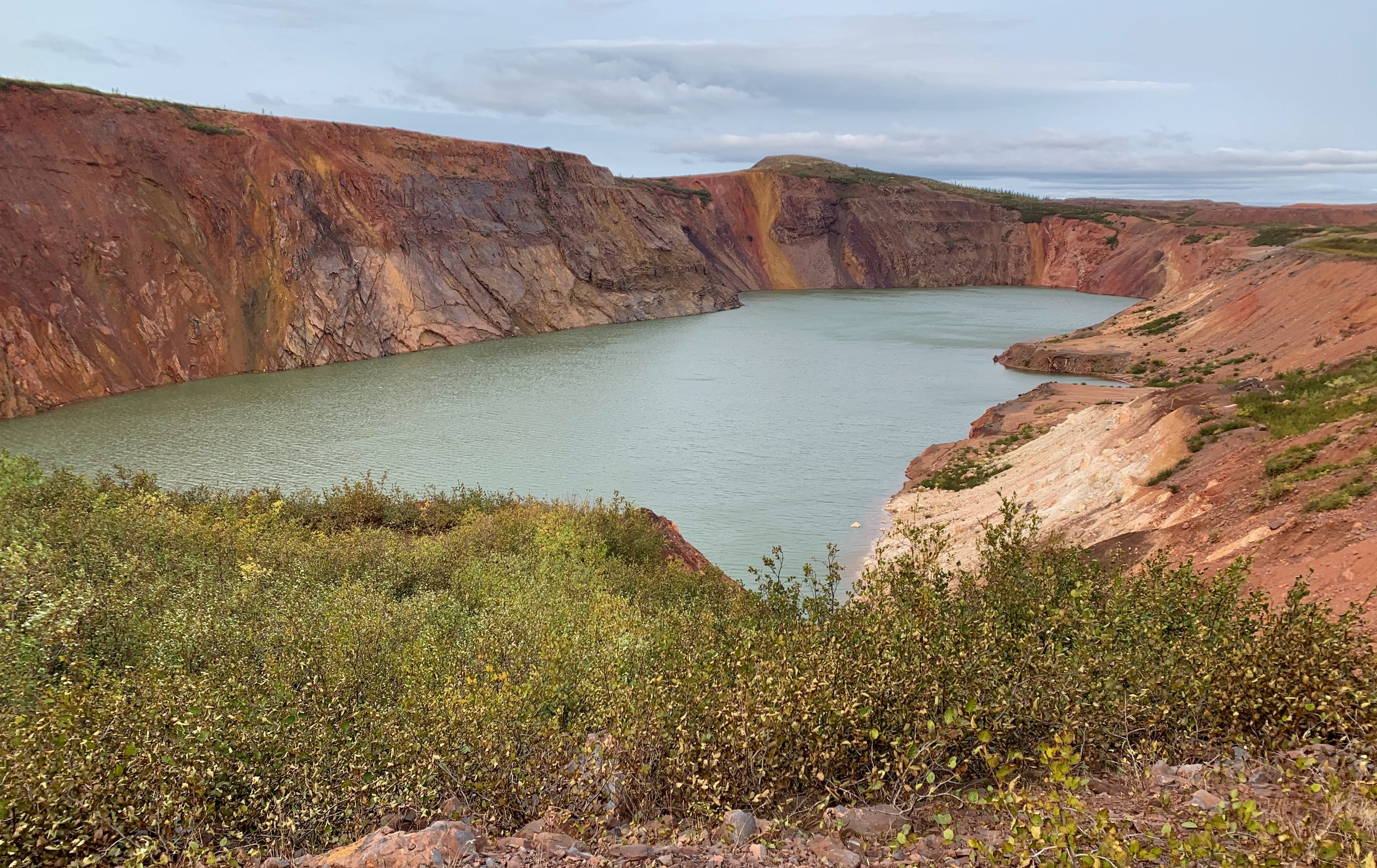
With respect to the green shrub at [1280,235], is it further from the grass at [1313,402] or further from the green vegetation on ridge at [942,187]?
the grass at [1313,402]

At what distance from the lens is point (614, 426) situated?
31812mm

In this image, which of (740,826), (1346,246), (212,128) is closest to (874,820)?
(740,826)

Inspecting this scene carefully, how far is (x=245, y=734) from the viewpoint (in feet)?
21.0

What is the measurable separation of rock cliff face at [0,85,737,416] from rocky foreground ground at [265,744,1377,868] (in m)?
37.7

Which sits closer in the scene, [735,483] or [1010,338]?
[735,483]

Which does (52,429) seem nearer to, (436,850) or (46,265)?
(46,265)

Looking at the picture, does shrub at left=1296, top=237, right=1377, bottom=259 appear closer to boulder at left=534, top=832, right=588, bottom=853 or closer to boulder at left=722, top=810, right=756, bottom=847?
boulder at left=722, top=810, right=756, bottom=847

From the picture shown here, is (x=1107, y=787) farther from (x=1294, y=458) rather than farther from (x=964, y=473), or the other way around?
(x=964, y=473)

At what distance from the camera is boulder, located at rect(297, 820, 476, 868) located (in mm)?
4965

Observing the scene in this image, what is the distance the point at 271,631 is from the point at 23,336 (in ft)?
116

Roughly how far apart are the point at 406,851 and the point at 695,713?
2326 mm

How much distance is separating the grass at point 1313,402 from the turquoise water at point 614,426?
27.8ft

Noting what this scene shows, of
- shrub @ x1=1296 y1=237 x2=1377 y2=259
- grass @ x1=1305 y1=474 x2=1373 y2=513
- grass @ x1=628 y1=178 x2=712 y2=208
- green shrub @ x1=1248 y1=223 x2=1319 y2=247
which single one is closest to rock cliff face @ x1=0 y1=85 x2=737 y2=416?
grass @ x1=628 y1=178 x2=712 y2=208

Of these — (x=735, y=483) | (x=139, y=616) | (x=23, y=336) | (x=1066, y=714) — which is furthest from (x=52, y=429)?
(x=1066, y=714)
